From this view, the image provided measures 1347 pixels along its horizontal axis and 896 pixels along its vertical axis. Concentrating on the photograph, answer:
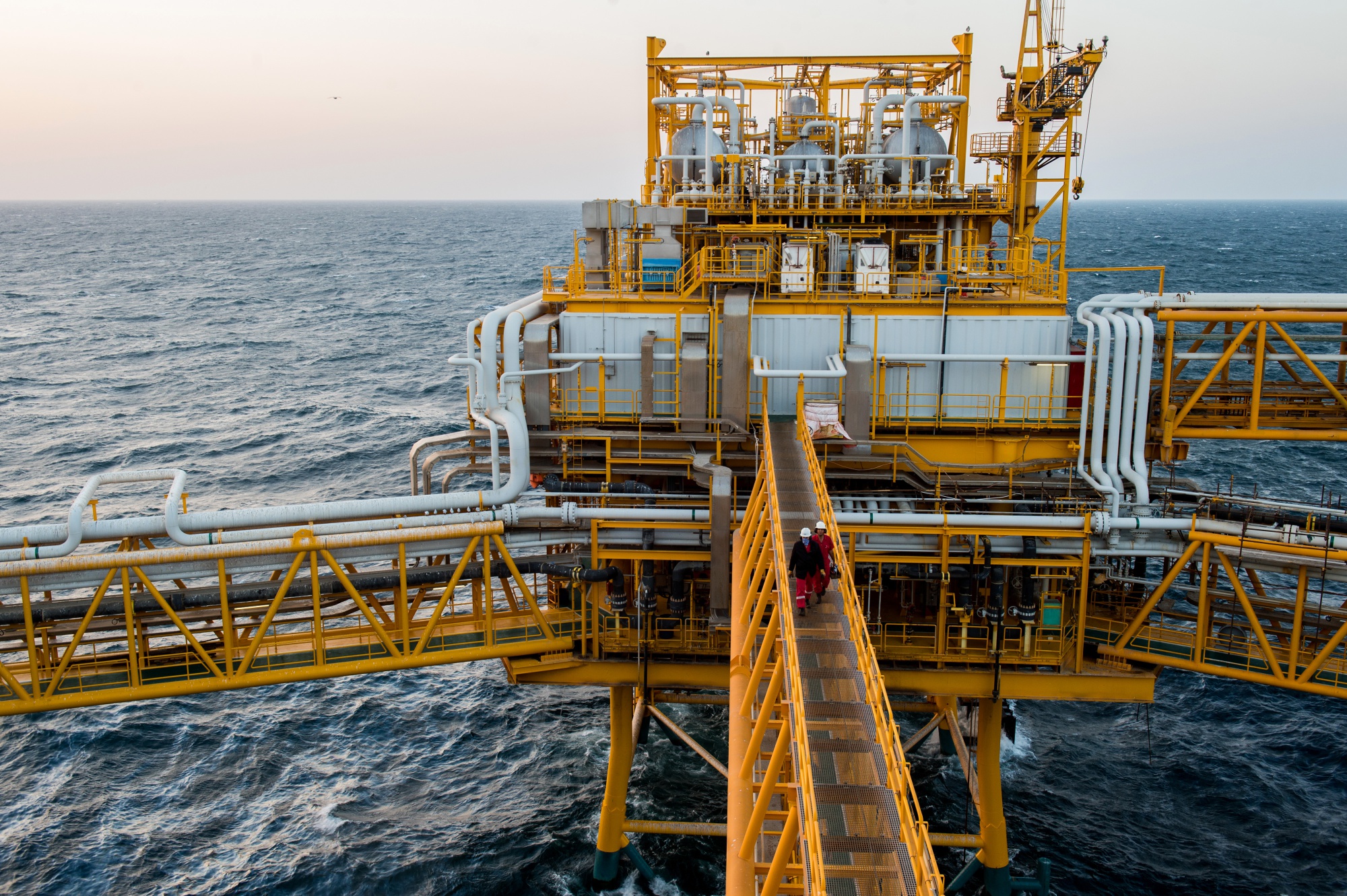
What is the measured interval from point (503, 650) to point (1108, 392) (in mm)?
16751

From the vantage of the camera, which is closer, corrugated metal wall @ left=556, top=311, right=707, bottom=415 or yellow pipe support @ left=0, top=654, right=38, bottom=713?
yellow pipe support @ left=0, top=654, right=38, bottom=713

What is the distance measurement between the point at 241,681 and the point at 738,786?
43.1 feet

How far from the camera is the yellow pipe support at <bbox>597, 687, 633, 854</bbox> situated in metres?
26.6

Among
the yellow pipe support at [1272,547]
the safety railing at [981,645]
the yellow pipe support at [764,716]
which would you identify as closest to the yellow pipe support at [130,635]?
the yellow pipe support at [764,716]

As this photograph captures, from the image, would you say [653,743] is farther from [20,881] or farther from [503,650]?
[20,881]

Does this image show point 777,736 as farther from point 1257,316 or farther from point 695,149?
point 695,149

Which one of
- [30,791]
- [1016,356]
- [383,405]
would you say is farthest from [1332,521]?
[383,405]

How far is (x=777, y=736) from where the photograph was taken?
1487 cm

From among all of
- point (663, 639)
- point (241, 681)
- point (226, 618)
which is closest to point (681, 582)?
point (663, 639)

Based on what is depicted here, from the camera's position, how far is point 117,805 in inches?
1182

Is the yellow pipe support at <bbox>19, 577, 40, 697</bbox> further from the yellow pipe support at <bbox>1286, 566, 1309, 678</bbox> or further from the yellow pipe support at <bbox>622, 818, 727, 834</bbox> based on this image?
the yellow pipe support at <bbox>1286, 566, 1309, 678</bbox>

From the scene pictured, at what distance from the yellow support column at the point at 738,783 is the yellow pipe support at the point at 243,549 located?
23.9ft

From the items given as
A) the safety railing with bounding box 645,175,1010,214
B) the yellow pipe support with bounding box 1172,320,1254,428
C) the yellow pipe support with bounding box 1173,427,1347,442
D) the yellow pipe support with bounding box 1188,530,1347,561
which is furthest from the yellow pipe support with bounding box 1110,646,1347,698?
the safety railing with bounding box 645,175,1010,214

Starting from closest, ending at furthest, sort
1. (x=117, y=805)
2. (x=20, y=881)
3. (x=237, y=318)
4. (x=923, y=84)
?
1. (x=20, y=881)
2. (x=117, y=805)
3. (x=923, y=84)
4. (x=237, y=318)
